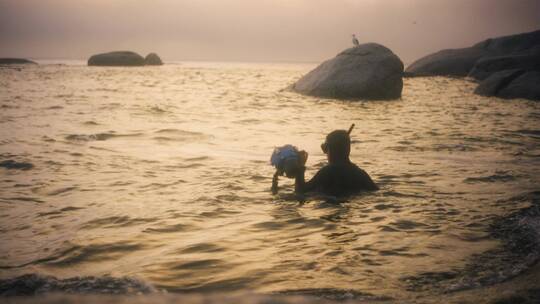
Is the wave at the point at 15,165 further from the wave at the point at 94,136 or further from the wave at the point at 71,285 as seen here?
the wave at the point at 71,285

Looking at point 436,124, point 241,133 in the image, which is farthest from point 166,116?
point 436,124

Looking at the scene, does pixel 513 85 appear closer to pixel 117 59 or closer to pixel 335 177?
pixel 335 177

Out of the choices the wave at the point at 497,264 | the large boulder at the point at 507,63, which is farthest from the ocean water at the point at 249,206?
the large boulder at the point at 507,63

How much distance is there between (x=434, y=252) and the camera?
3.85 meters

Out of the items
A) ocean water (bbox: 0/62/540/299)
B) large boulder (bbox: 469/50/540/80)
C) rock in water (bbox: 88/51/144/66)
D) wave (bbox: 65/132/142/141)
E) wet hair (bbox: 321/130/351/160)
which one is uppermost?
rock in water (bbox: 88/51/144/66)

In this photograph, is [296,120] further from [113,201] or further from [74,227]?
[74,227]

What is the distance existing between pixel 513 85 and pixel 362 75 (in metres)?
7.03

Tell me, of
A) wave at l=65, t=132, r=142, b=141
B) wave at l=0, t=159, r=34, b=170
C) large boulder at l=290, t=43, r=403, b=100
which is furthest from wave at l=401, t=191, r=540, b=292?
large boulder at l=290, t=43, r=403, b=100

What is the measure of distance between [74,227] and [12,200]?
144 centimetres

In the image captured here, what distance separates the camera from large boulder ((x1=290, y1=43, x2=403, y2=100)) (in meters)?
18.3

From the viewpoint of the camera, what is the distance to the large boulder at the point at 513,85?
18.8 metres

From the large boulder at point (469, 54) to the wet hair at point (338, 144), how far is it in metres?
33.5

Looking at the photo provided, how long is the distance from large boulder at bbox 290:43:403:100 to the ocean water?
6.68 meters

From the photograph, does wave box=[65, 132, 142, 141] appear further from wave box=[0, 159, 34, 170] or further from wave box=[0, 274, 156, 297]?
wave box=[0, 274, 156, 297]
